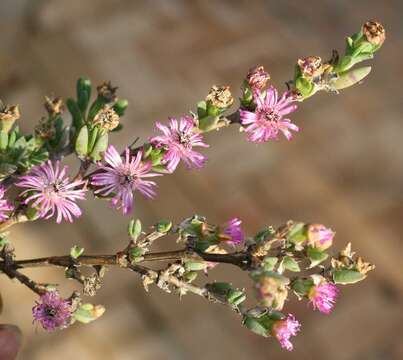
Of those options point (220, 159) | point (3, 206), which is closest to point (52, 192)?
point (3, 206)

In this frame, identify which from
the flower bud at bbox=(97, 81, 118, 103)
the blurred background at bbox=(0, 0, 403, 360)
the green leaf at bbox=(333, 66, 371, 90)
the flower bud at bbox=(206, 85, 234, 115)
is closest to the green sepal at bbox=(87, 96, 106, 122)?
the flower bud at bbox=(97, 81, 118, 103)

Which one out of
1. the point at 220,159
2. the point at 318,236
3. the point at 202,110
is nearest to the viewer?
the point at 318,236

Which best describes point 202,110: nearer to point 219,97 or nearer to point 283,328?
point 219,97

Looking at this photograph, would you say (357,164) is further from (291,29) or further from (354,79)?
(354,79)

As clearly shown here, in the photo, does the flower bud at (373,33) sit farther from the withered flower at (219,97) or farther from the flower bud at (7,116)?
the flower bud at (7,116)

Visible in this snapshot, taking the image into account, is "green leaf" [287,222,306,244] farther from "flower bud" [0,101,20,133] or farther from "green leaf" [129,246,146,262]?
"flower bud" [0,101,20,133]

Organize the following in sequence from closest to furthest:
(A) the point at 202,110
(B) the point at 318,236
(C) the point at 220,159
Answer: (B) the point at 318,236
(A) the point at 202,110
(C) the point at 220,159
